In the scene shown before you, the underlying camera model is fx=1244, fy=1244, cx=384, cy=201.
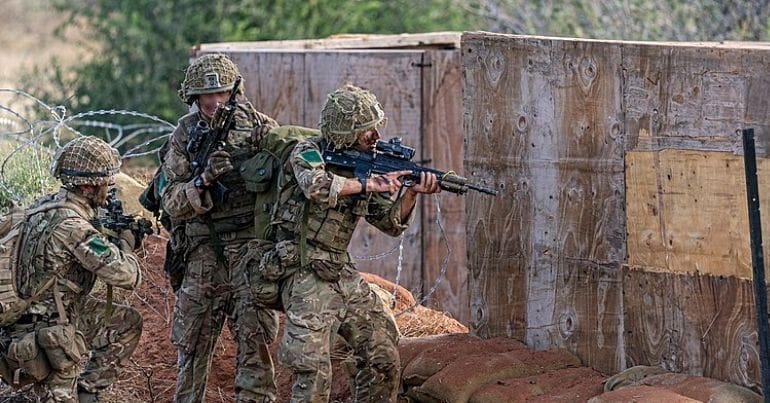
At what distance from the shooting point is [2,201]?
30.7 feet

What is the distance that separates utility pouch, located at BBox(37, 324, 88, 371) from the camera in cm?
664

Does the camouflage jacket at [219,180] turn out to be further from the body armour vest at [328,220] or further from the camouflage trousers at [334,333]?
the camouflage trousers at [334,333]

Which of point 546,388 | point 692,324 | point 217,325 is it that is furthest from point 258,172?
point 692,324

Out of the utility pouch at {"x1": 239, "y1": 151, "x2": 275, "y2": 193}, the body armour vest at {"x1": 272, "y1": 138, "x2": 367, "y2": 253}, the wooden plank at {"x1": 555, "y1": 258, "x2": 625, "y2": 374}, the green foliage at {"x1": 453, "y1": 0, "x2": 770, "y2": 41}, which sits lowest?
the wooden plank at {"x1": 555, "y1": 258, "x2": 625, "y2": 374}

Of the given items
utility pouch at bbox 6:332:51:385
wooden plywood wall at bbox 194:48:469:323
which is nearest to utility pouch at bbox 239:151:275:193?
utility pouch at bbox 6:332:51:385

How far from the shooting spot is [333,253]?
6.59 meters

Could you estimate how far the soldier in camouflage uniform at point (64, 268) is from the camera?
6.56 metres

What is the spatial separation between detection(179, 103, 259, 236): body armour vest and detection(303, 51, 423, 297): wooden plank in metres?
3.60

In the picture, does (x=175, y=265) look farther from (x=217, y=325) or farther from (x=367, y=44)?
(x=367, y=44)

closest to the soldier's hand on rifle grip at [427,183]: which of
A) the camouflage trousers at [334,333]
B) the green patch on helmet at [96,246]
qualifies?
the camouflage trousers at [334,333]

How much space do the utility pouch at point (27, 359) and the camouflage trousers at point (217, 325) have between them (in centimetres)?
86

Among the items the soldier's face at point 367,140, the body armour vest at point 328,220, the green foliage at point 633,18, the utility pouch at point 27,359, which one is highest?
the green foliage at point 633,18

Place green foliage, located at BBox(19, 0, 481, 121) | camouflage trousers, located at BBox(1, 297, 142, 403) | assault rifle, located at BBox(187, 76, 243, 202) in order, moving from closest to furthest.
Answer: camouflage trousers, located at BBox(1, 297, 142, 403) < assault rifle, located at BBox(187, 76, 243, 202) < green foliage, located at BBox(19, 0, 481, 121)

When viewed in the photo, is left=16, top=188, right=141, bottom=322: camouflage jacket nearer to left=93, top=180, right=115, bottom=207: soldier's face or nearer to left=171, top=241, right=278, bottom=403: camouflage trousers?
left=93, top=180, right=115, bottom=207: soldier's face
